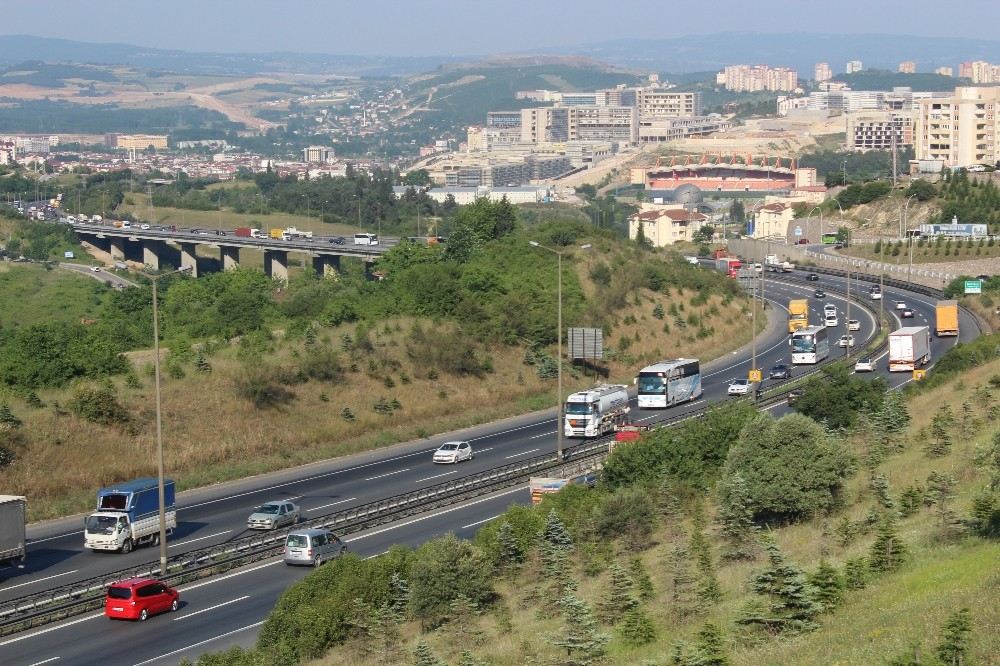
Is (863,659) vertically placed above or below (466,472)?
above

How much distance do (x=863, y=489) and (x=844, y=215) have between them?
121 meters

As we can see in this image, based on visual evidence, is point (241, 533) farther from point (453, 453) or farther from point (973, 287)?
point (973, 287)

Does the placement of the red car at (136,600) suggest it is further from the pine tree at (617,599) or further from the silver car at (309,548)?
the pine tree at (617,599)

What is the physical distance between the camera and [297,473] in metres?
53.2

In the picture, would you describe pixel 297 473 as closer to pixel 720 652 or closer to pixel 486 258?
pixel 720 652

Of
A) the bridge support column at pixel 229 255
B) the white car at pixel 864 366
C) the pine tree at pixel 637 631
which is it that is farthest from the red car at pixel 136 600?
the bridge support column at pixel 229 255

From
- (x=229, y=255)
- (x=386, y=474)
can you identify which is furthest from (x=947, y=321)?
(x=229, y=255)

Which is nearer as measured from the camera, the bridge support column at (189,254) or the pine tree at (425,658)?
the pine tree at (425,658)

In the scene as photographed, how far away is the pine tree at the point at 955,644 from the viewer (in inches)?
739

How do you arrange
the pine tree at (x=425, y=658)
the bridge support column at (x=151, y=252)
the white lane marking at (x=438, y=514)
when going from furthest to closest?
the bridge support column at (x=151, y=252), the white lane marking at (x=438, y=514), the pine tree at (x=425, y=658)

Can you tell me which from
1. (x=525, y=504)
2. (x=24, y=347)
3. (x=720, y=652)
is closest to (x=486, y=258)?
(x=24, y=347)

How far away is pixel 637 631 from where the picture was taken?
24.8 metres

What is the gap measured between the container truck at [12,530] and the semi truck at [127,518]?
93.7 inches

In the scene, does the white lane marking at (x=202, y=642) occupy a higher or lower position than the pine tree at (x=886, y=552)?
lower
